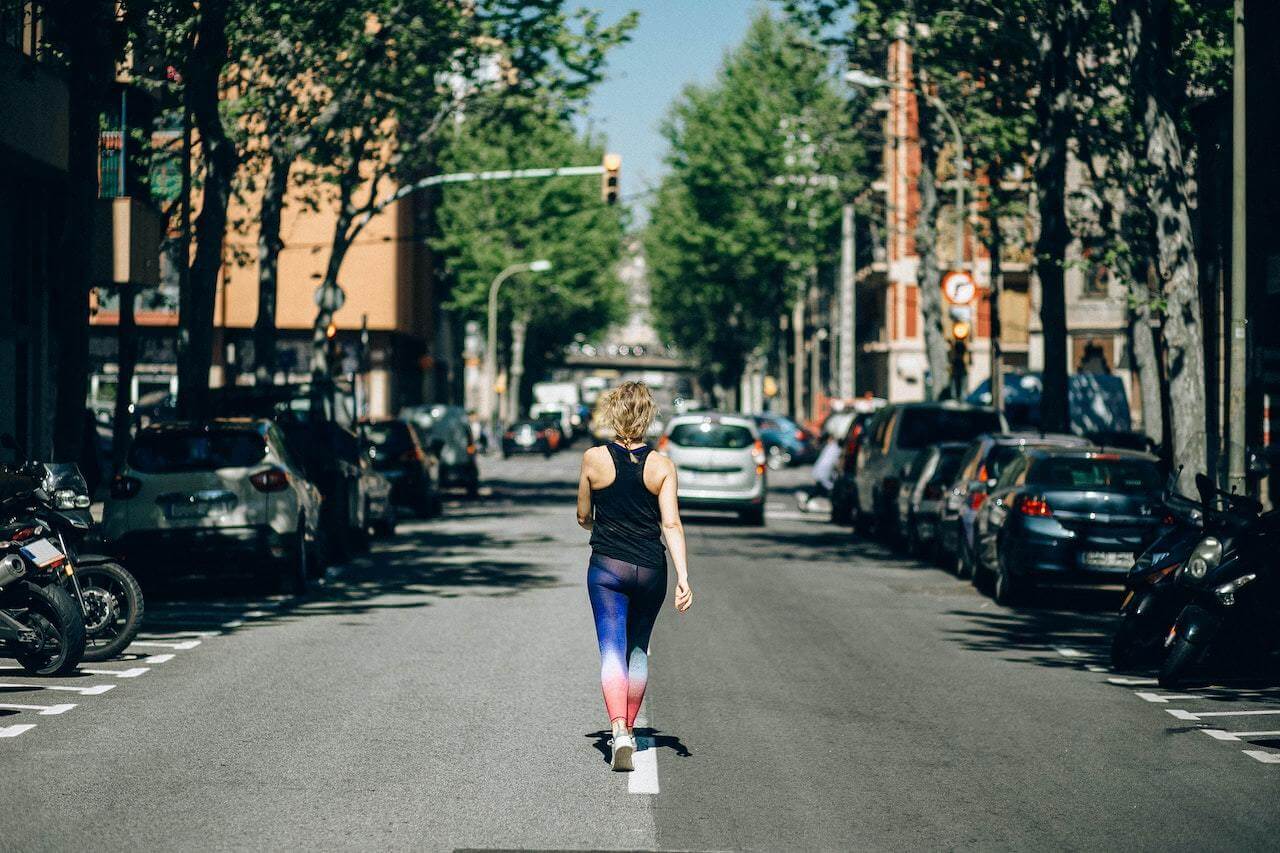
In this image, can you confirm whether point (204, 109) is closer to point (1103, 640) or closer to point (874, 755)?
point (1103, 640)

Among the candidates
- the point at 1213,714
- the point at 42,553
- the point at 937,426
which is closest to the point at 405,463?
the point at 937,426

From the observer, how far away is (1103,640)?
15.3 m

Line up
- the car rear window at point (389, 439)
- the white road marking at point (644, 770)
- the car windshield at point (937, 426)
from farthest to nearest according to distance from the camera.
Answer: the car rear window at point (389, 439)
the car windshield at point (937, 426)
the white road marking at point (644, 770)

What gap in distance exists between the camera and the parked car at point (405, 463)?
3203cm

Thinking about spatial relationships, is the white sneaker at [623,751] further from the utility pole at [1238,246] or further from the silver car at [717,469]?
the silver car at [717,469]

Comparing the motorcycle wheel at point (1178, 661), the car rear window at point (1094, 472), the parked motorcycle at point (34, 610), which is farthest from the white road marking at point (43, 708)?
the car rear window at point (1094, 472)

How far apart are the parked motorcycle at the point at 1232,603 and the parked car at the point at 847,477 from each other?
18276mm

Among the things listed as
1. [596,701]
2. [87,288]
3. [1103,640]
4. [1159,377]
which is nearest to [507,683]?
[596,701]

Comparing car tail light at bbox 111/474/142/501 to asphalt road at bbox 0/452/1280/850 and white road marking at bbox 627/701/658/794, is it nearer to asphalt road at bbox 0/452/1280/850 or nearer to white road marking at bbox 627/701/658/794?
asphalt road at bbox 0/452/1280/850

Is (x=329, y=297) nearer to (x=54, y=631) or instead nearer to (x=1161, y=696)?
(x=54, y=631)

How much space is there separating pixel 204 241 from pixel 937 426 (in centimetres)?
1029

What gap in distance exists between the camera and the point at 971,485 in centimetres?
2133

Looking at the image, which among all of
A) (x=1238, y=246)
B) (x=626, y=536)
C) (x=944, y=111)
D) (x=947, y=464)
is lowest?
(x=947, y=464)

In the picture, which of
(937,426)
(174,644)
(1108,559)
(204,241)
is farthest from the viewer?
(937,426)
